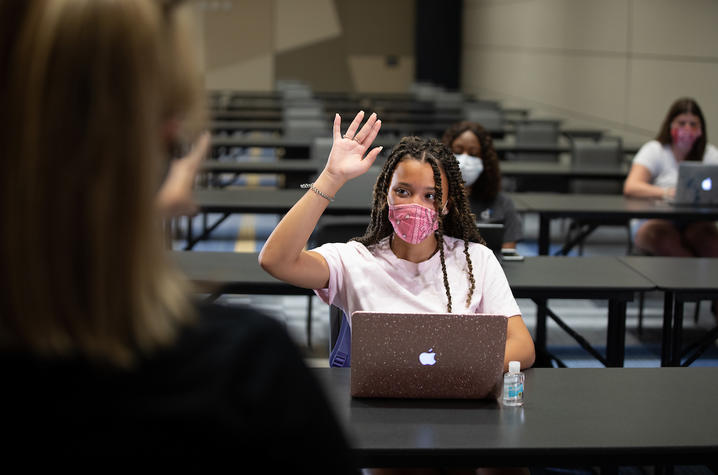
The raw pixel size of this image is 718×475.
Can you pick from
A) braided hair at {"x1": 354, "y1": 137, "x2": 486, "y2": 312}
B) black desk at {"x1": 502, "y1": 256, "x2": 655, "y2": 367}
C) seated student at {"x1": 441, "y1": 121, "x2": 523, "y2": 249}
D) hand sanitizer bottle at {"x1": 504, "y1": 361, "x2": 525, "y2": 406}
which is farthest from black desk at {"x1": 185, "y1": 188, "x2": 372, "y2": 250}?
hand sanitizer bottle at {"x1": 504, "y1": 361, "x2": 525, "y2": 406}

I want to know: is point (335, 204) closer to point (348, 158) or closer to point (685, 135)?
point (685, 135)

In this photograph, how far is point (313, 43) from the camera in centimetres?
1766

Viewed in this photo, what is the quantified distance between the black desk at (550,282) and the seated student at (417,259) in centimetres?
80

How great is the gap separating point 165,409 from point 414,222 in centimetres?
167

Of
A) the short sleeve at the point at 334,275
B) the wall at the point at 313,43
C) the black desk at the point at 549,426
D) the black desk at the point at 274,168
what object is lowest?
the black desk at the point at 549,426

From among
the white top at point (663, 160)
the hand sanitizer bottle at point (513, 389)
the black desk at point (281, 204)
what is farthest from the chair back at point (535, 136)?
the hand sanitizer bottle at point (513, 389)

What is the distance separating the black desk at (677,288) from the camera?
3.15m

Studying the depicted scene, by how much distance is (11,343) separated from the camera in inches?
25.6

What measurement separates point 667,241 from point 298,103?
6.65 meters

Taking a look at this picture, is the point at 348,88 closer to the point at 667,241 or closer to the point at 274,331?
the point at 667,241

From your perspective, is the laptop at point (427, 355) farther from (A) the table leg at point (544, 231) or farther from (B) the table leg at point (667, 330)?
(A) the table leg at point (544, 231)

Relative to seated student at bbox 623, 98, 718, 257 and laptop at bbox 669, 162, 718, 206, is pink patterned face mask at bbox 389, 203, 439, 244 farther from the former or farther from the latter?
seated student at bbox 623, 98, 718, 257

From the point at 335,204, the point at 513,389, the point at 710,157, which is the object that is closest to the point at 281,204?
the point at 335,204

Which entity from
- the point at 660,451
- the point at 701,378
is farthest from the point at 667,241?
the point at 660,451
